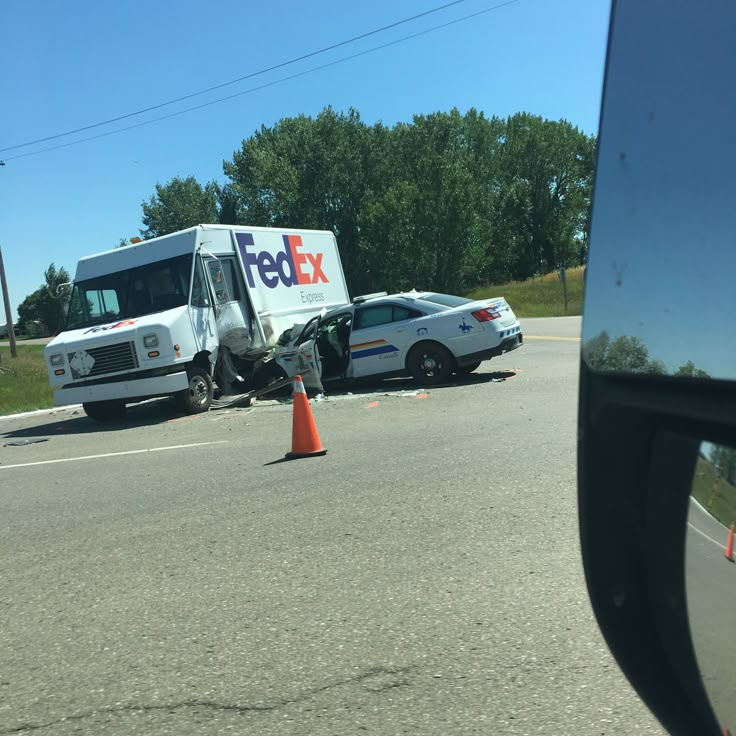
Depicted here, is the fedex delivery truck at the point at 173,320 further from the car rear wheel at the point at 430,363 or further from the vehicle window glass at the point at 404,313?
the car rear wheel at the point at 430,363

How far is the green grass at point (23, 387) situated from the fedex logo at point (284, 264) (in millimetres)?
6245

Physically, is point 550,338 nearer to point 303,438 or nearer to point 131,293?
point 131,293

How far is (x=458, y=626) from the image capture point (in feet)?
12.9

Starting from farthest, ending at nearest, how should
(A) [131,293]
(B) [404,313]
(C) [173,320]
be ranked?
(A) [131,293] → (B) [404,313] → (C) [173,320]

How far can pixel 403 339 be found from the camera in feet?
45.6

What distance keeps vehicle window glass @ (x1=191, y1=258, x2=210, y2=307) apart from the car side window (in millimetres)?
2567

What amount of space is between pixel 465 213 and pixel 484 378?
5049 centimetres

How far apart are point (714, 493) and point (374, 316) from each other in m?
12.9

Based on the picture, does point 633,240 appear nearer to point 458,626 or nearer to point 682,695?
point 682,695

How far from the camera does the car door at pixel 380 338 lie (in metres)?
13.9

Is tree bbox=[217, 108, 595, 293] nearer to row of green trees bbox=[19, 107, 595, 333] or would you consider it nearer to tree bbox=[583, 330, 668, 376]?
row of green trees bbox=[19, 107, 595, 333]

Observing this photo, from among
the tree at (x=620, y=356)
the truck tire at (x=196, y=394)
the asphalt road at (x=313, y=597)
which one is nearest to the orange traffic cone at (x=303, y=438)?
the asphalt road at (x=313, y=597)

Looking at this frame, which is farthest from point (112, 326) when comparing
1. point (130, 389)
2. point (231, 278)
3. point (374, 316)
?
point (374, 316)

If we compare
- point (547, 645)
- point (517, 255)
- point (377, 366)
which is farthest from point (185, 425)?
point (517, 255)
